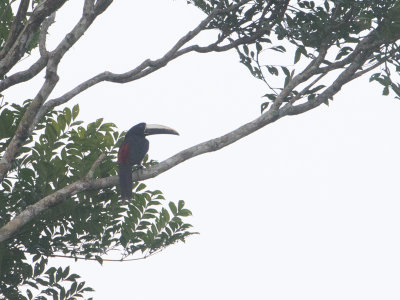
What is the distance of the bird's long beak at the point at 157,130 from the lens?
1084cm

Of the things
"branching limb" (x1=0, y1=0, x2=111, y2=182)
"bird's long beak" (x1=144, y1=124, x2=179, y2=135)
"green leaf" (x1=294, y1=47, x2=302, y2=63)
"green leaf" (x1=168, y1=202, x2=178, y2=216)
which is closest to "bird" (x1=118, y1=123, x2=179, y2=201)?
"bird's long beak" (x1=144, y1=124, x2=179, y2=135)

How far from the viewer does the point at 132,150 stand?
923 cm

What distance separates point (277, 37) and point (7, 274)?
463 centimetres

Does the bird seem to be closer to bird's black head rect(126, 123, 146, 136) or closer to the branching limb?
bird's black head rect(126, 123, 146, 136)

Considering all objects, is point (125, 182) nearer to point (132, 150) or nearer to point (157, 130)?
point (132, 150)

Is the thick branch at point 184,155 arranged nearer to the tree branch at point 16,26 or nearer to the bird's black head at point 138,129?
the tree branch at point 16,26

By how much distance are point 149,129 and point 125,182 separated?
→ 7.63 ft

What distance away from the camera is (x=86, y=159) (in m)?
9.05

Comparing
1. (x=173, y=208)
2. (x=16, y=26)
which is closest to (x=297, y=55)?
(x=173, y=208)

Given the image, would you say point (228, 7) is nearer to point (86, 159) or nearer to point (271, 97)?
point (271, 97)

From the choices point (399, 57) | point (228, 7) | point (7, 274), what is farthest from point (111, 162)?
point (399, 57)

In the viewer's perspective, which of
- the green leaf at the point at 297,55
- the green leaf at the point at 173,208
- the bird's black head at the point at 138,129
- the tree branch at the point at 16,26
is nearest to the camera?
the tree branch at the point at 16,26

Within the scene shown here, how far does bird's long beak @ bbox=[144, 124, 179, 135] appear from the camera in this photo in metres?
10.8

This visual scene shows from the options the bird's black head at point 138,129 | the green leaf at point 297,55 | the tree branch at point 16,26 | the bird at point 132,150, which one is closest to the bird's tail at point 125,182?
the bird at point 132,150
